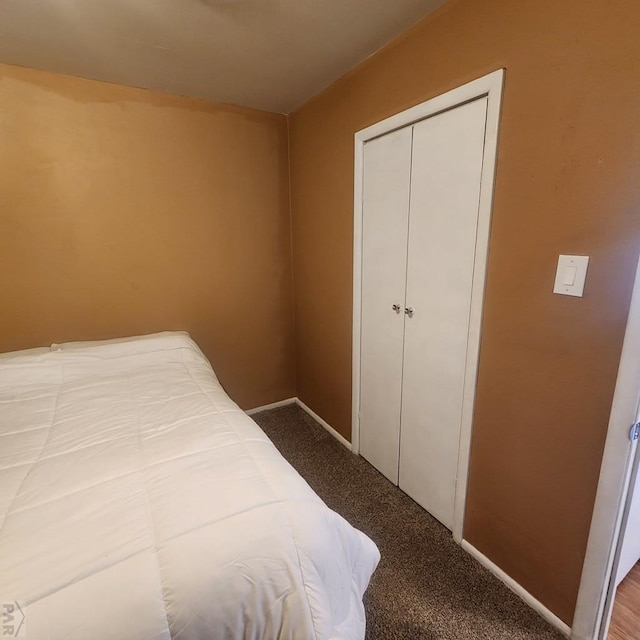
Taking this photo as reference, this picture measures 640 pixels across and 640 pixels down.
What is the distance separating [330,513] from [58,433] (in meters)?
1.06

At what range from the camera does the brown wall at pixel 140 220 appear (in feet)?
6.35

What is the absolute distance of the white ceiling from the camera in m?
1.37

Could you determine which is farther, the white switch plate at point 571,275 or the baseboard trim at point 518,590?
the baseboard trim at point 518,590

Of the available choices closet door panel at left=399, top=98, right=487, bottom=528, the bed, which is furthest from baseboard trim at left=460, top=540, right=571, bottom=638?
the bed

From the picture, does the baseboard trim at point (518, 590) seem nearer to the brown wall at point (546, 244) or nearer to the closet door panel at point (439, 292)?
the brown wall at point (546, 244)

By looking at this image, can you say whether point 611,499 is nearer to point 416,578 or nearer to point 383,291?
point 416,578

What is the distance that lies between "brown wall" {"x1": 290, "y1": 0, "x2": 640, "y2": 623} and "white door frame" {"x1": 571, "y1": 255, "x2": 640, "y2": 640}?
0.03 meters

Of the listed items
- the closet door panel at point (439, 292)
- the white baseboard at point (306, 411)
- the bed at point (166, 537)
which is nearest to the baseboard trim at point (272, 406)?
the white baseboard at point (306, 411)

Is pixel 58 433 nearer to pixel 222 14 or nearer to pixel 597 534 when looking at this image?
pixel 222 14

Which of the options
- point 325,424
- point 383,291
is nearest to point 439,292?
point 383,291

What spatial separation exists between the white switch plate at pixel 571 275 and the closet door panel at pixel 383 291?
2.35 ft

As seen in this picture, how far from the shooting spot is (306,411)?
2871mm

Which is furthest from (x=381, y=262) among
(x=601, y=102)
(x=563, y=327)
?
(x=601, y=102)

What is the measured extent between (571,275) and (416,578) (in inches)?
51.7
